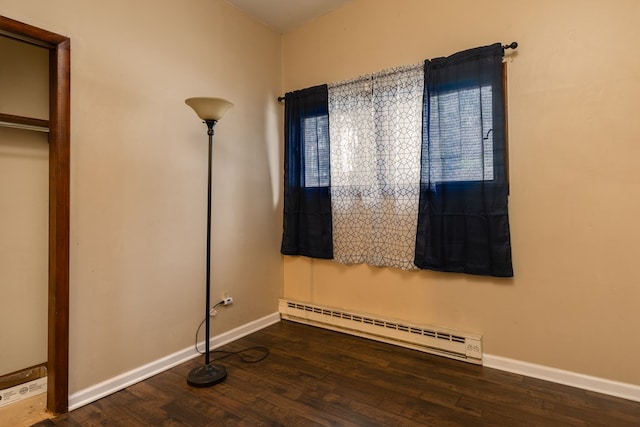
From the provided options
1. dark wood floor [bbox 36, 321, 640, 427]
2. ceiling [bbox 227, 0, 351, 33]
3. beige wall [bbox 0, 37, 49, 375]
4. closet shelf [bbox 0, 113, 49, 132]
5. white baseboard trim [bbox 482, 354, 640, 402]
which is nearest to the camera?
dark wood floor [bbox 36, 321, 640, 427]

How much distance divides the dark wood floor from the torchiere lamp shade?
5.70 ft

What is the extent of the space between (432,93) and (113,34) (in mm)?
2169

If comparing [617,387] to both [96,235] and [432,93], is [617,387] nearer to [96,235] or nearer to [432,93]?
[432,93]

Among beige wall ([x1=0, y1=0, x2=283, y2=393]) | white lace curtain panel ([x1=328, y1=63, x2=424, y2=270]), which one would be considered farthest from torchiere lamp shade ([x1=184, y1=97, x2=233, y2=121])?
white lace curtain panel ([x1=328, y1=63, x2=424, y2=270])

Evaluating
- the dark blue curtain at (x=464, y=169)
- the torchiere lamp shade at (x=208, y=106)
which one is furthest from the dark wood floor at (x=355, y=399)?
the torchiere lamp shade at (x=208, y=106)

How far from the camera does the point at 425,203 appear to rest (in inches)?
94.0

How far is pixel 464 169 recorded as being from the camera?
2.24m

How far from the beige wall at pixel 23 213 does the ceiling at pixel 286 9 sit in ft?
5.35

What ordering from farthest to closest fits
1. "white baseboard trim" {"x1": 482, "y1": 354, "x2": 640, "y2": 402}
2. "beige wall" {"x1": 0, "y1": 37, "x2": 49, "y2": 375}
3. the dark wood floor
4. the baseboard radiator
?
the baseboard radiator
"beige wall" {"x1": 0, "y1": 37, "x2": 49, "y2": 375}
"white baseboard trim" {"x1": 482, "y1": 354, "x2": 640, "y2": 402}
the dark wood floor

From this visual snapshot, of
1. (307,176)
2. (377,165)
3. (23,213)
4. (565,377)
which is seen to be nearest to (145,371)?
(23,213)

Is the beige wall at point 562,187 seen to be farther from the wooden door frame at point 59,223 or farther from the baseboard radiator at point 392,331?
the wooden door frame at point 59,223

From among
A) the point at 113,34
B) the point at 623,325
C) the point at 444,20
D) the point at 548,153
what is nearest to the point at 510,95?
the point at 548,153

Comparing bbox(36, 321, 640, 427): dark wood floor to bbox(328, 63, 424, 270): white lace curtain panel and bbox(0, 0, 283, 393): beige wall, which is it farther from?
bbox(328, 63, 424, 270): white lace curtain panel

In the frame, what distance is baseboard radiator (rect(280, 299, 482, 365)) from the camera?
228cm
